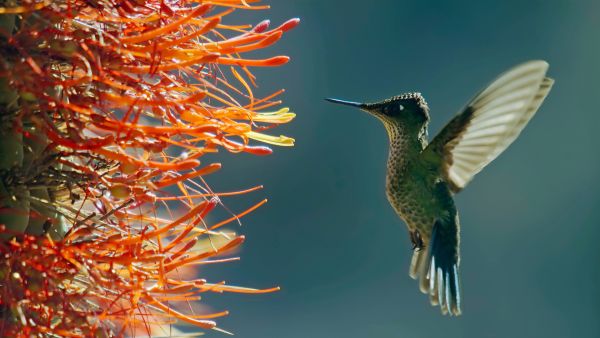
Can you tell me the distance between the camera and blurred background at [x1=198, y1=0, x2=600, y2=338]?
3.20 meters

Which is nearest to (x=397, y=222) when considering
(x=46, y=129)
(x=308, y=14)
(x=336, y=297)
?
(x=336, y=297)

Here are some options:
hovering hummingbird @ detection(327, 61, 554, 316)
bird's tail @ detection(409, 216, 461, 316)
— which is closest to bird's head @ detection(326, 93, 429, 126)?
hovering hummingbird @ detection(327, 61, 554, 316)

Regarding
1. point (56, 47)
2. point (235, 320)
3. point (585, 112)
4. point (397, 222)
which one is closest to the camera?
point (56, 47)

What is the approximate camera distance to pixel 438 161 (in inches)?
49.9

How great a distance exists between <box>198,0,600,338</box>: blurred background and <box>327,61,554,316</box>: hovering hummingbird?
1.71m

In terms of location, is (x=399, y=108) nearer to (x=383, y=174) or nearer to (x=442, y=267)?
(x=442, y=267)

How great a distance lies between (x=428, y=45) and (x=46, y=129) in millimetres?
2757

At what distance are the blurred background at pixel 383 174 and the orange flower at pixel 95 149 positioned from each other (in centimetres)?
213

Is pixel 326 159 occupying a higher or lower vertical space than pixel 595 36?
lower

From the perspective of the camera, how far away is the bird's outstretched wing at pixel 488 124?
1082 mm

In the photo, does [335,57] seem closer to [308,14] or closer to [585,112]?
[308,14]

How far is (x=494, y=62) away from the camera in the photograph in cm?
343

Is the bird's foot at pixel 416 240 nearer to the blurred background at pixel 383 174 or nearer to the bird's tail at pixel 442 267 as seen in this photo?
the bird's tail at pixel 442 267

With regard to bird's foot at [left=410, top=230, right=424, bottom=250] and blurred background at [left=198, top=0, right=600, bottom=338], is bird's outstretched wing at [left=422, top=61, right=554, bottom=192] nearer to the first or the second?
bird's foot at [left=410, top=230, right=424, bottom=250]
